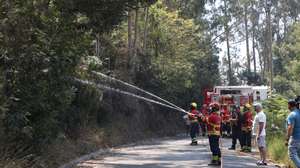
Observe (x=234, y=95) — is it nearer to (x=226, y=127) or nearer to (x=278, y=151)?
(x=226, y=127)

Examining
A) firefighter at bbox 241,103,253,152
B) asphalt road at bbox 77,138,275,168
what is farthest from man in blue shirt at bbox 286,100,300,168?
firefighter at bbox 241,103,253,152

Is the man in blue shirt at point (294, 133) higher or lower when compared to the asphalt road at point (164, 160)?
higher

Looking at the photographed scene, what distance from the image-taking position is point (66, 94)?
14.4 m

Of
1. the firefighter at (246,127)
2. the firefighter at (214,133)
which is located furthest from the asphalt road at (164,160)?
the firefighter at (246,127)

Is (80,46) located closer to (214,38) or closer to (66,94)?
(66,94)

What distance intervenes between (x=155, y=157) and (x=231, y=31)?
5542cm

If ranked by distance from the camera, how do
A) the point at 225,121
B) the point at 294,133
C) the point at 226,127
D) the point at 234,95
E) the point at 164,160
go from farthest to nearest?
the point at 234,95
the point at 226,127
the point at 225,121
the point at 164,160
the point at 294,133

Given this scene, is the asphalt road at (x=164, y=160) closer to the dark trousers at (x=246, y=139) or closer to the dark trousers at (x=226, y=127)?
the dark trousers at (x=246, y=139)

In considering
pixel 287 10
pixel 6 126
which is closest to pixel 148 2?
pixel 6 126

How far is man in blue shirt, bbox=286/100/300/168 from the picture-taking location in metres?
13.1

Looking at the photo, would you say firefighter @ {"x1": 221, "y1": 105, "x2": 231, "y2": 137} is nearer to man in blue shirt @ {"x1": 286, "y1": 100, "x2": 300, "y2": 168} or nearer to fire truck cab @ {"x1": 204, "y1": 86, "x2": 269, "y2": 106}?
fire truck cab @ {"x1": 204, "y1": 86, "x2": 269, "y2": 106}

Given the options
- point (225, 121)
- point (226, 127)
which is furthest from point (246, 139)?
point (226, 127)

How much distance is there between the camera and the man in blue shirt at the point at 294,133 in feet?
43.1

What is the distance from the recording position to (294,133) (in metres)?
13.2
